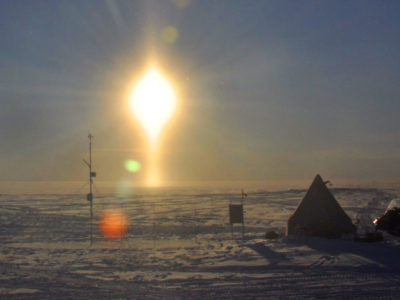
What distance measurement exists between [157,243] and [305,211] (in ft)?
24.7

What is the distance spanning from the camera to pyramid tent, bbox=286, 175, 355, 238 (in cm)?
2131

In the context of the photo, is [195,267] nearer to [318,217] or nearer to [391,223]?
[318,217]

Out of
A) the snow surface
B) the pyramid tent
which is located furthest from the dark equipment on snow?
the pyramid tent

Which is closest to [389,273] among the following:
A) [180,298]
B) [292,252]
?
[292,252]

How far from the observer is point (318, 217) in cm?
2203

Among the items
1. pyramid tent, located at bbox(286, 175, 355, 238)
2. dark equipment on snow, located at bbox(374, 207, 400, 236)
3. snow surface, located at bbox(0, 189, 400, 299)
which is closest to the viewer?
snow surface, located at bbox(0, 189, 400, 299)

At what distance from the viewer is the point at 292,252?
682 inches

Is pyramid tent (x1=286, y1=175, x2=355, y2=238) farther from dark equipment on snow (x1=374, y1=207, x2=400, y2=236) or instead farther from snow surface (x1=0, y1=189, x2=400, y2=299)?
dark equipment on snow (x1=374, y1=207, x2=400, y2=236)

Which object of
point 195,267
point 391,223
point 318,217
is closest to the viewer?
point 195,267

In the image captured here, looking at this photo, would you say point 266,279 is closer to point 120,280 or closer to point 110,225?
point 120,280

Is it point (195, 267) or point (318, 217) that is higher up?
point (318, 217)

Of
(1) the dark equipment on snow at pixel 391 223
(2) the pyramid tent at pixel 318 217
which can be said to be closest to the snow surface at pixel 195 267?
(1) the dark equipment on snow at pixel 391 223

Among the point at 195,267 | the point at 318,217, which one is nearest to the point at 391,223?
the point at 318,217

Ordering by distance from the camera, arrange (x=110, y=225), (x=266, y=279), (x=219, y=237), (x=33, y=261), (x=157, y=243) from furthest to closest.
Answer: (x=110, y=225) < (x=219, y=237) < (x=157, y=243) < (x=33, y=261) < (x=266, y=279)
